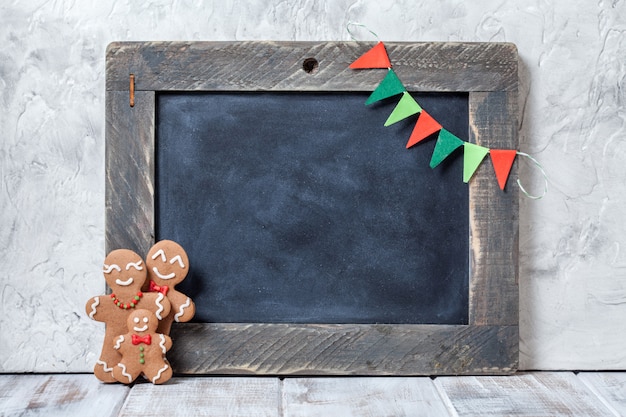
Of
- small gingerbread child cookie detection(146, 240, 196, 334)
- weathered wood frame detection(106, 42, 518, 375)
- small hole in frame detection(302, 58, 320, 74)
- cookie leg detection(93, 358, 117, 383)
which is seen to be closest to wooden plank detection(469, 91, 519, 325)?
weathered wood frame detection(106, 42, 518, 375)

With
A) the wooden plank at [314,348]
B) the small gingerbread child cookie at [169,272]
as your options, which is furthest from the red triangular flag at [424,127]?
the small gingerbread child cookie at [169,272]

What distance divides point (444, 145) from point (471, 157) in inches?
2.1

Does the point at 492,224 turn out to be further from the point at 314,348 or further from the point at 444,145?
the point at 314,348

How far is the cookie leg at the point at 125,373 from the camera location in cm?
123

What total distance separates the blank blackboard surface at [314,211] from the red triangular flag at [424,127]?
0.02 m

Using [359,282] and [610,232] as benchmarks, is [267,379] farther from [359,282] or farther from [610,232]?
[610,232]

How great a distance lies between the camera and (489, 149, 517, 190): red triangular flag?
1300 mm

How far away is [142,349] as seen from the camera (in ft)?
4.02

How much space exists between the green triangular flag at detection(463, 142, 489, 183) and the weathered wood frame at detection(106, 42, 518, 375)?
2 centimetres

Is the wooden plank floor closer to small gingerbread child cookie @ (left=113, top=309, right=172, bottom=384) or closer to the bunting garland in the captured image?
small gingerbread child cookie @ (left=113, top=309, right=172, bottom=384)

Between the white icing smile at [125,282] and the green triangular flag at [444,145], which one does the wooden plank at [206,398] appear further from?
the green triangular flag at [444,145]

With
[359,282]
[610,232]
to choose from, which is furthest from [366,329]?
[610,232]

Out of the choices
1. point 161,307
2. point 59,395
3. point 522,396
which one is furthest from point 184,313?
point 522,396

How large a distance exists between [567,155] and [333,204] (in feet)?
1.48
